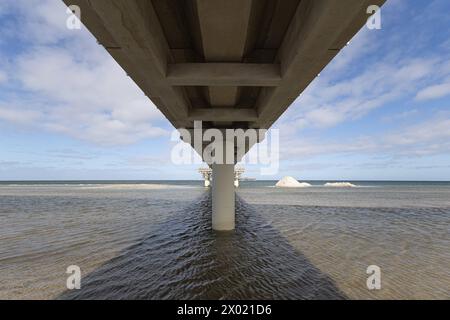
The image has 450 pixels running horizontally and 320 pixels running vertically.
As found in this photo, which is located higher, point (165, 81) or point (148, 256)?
point (165, 81)

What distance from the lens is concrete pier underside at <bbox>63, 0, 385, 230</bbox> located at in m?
3.30

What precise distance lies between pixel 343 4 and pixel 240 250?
8357 millimetres

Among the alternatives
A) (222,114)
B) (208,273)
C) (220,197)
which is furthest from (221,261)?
(222,114)

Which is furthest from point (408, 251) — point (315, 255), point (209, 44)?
point (209, 44)

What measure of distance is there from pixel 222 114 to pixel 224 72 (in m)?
3.69

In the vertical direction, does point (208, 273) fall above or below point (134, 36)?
below

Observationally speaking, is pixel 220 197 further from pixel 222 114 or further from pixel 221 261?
pixel 222 114

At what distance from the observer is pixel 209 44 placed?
458cm

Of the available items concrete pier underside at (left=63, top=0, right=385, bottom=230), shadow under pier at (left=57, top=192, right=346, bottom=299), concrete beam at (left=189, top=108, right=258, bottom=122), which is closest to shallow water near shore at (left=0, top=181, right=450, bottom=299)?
shadow under pier at (left=57, top=192, right=346, bottom=299)

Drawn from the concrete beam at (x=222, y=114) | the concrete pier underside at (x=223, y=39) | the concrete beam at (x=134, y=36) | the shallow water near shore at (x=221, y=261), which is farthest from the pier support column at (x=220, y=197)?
the concrete beam at (x=134, y=36)

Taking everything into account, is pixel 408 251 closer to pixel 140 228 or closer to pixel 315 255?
pixel 315 255

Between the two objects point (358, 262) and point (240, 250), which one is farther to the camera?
point (240, 250)

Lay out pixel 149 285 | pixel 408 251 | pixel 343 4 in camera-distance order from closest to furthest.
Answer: pixel 343 4 < pixel 149 285 < pixel 408 251

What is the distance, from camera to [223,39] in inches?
174
